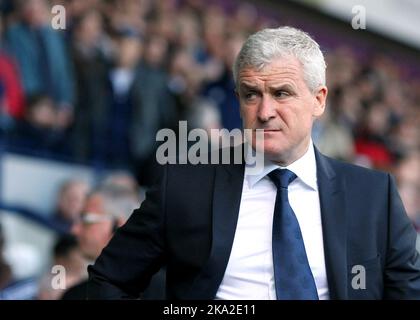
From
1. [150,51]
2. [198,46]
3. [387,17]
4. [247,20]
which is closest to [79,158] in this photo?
[150,51]

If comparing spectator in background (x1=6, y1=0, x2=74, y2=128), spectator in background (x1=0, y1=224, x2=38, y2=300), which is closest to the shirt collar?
spectator in background (x1=0, y1=224, x2=38, y2=300)

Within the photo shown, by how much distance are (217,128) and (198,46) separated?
1162mm

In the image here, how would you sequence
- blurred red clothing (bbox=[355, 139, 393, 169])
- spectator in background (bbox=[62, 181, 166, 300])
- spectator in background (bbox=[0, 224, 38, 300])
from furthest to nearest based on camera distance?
blurred red clothing (bbox=[355, 139, 393, 169]), spectator in background (bbox=[0, 224, 38, 300]), spectator in background (bbox=[62, 181, 166, 300])

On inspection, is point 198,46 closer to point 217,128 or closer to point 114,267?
point 217,128

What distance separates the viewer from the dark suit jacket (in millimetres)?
2508

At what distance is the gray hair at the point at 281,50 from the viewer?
102 inches

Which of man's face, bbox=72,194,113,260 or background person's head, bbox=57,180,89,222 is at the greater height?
background person's head, bbox=57,180,89,222

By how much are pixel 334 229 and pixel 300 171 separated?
236 mm

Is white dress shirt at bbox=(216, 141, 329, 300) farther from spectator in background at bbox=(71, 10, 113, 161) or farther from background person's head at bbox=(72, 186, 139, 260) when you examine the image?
spectator in background at bbox=(71, 10, 113, 161)

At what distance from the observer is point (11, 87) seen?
20.1 ft

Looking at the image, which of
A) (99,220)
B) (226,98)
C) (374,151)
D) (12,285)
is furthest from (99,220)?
(374,151)

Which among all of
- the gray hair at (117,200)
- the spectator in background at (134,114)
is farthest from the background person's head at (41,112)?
the gray hair at (117,200)

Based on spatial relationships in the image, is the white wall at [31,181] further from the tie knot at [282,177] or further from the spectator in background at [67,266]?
the tie knot at [282,177]

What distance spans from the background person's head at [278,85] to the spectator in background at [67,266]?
2078mm
